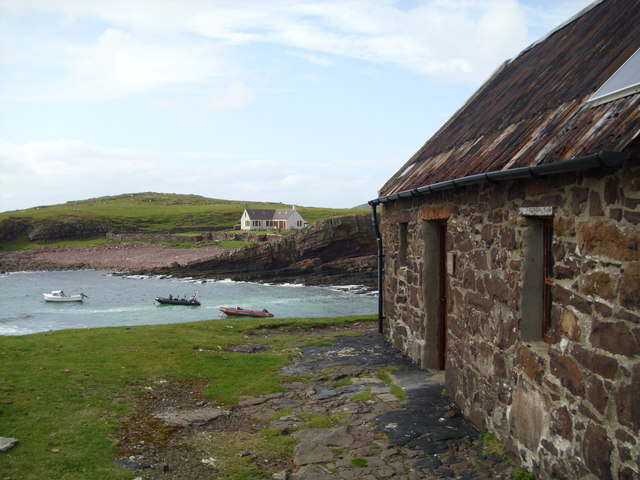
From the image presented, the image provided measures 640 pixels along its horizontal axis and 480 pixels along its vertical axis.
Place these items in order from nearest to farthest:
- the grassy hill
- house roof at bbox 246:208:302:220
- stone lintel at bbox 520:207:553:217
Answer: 1. stone lintel at bbox 520:207:553:217
2. the grassy hill
3. house roof at bbox 246:208:302:220

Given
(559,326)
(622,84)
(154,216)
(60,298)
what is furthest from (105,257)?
(622,84)

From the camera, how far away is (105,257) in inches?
3241

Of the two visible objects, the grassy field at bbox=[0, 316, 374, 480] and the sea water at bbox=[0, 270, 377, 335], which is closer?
the grassy field at bbox=[0, 316, 374, 480]

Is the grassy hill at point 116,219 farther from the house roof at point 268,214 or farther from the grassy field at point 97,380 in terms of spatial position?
the grassy field at point 97,380

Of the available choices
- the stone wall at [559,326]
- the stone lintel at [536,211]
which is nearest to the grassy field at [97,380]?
the stone wall at [559,326]

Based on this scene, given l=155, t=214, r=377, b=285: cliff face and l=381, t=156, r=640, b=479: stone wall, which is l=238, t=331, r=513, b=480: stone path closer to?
l=381, t=156, r=640, b=479: stone wall

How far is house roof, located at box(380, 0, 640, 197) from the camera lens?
5133mm

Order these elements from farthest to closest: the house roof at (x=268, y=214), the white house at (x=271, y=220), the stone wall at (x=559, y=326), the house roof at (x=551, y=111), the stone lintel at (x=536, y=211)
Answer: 1. the house roof at (x=268, y=214)
2. the white house at (x=271, y=220)
3. the stone lintel at (x=536, y=211)
4. the house roof at (x=551, y=111)
5. the stone wall at (x=559, y=326)

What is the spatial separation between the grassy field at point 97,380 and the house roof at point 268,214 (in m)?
90.5

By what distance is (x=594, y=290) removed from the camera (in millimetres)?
4754

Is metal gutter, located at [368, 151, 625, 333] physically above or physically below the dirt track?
above

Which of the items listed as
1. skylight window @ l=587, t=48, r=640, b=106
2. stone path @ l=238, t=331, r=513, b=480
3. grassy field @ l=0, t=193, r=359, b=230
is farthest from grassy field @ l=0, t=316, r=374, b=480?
grassy field @ l=0, t=193, r=359, b=230

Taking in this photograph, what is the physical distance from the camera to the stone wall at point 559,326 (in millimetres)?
4344

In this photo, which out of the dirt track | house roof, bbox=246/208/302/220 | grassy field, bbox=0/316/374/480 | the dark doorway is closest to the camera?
grassy field, bbox=0/316/374/480
